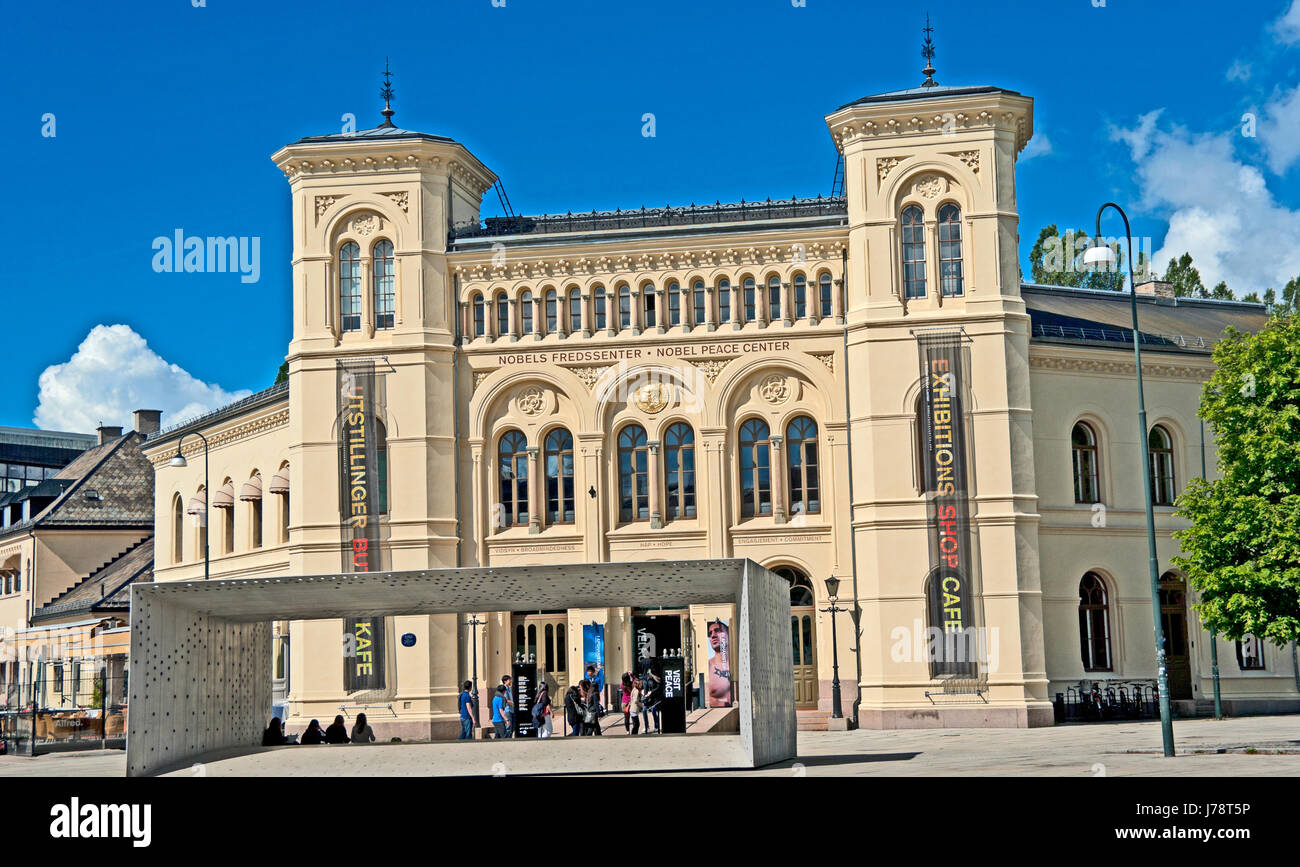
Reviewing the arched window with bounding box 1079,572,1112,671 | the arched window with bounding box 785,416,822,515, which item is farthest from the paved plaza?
the arched window with bounding box 785,416,822,515

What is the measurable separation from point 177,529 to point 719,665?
2369 cm

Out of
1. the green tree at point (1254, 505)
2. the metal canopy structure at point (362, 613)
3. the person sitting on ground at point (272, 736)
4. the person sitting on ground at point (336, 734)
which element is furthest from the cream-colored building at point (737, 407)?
the metal canopy structure at point (362, 613)

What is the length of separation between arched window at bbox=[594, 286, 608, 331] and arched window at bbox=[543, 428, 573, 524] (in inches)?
119

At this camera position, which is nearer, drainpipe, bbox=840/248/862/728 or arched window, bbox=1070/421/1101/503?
drainpipe, bbox=840/248/862/728

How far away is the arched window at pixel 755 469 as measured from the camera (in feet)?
131

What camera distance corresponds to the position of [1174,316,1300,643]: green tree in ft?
91.9

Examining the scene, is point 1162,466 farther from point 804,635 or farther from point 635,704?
point 635,704

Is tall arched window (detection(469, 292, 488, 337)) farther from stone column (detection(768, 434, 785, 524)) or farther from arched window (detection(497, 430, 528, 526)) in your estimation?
stone column (detection(768, 434, 785, 524))

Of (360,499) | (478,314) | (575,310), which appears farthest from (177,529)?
(575,310)

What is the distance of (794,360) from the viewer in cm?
3972

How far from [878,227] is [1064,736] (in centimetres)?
1384

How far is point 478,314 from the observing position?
4122 centimetres

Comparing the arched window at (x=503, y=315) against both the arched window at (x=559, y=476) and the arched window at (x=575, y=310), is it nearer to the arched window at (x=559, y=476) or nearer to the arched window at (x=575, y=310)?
the arched window at (x=575, y=310)
